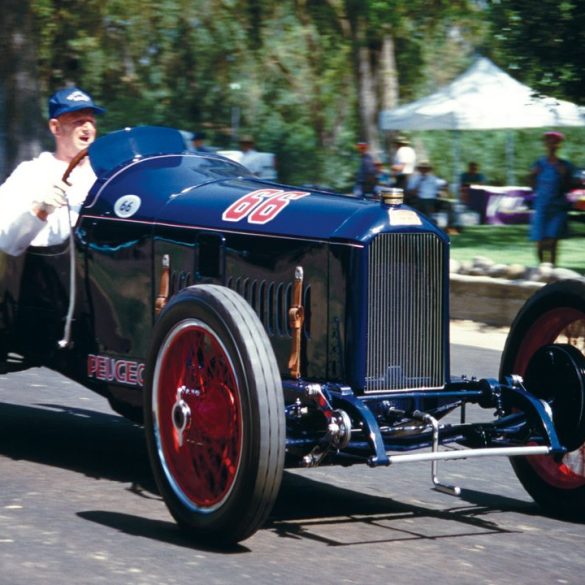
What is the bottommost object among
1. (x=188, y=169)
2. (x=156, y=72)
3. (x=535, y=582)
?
(x=535, y=582)

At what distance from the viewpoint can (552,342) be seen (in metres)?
6.47

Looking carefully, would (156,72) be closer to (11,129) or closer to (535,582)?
(11,129)

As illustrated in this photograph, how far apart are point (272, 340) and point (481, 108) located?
20.4 meters

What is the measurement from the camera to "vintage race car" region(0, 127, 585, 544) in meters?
5.38

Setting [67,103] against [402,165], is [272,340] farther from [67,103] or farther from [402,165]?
[402,165]

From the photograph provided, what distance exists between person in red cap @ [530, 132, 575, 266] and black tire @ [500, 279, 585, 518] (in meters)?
10.2

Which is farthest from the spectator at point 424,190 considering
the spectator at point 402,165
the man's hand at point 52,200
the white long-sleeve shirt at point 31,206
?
the man's hand at point 52,200

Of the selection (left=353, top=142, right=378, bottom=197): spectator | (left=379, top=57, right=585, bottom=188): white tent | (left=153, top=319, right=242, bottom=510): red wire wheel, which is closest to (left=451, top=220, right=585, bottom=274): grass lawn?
(left=353, top=142, right=378, bottom=197): spectator

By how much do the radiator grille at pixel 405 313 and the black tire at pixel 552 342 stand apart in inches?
21.1

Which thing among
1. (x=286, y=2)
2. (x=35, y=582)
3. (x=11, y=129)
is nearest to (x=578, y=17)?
(x=11, y=129)

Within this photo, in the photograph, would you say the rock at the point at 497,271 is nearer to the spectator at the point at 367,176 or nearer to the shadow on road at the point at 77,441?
the shadow on road at the point at 77,441

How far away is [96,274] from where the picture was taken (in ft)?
22.5

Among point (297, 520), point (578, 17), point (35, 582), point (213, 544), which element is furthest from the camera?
point (578, 17)

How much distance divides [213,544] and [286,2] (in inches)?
1034
